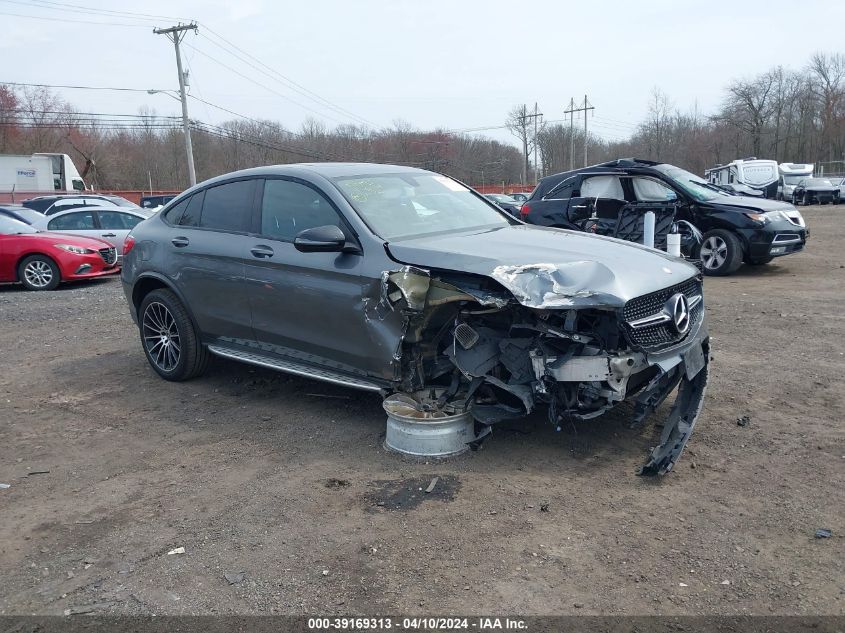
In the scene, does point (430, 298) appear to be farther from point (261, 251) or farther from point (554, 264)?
point (261, 251)

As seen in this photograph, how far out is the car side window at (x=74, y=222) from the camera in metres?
14.3

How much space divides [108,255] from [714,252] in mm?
10642

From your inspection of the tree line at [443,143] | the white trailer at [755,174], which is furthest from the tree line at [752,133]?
the white trailer at [755,174]

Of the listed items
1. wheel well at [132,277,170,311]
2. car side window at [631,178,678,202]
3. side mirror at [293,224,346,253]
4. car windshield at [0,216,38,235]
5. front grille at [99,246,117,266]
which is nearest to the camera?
side mirror at [293,224,346,253]

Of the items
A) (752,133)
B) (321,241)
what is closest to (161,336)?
(321,241)

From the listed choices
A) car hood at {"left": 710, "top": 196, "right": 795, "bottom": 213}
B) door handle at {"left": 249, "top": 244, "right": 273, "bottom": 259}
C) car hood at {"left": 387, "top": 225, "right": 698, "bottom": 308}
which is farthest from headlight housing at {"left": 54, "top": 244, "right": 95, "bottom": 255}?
car hood at {"left": 710, "top": 196, "right": 795, "bottom": 213}

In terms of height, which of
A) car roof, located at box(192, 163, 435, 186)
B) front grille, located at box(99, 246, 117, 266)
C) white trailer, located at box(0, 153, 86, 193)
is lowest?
front grille, located at box(99, 246, 117, 266)

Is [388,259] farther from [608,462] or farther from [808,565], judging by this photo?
[808,565]

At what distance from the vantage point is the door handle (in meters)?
5.01

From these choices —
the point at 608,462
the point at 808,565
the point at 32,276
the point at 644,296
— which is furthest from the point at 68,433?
the point at 32,276

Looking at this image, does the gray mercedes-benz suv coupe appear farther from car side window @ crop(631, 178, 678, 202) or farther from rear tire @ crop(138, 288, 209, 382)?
car side window @ crop(631, 178, 678, 202)

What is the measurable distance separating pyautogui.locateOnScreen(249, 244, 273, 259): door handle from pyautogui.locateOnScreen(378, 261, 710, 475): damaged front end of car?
1140 mm

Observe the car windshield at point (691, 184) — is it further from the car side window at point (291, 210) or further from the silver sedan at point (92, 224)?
the silver sedan at point (92, 224)

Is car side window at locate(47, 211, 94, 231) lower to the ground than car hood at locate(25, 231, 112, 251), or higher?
higher
